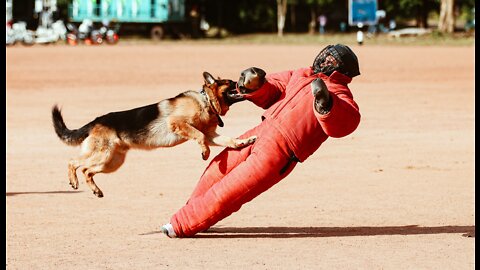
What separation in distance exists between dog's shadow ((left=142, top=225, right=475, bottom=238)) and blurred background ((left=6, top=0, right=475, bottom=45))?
37.3 m

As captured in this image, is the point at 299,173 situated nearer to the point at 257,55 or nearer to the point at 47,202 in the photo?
the point at 47,202

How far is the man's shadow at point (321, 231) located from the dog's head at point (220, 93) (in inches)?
39.9

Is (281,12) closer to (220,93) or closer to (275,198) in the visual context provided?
(275,198)

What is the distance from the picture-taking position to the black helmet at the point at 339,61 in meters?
9.19

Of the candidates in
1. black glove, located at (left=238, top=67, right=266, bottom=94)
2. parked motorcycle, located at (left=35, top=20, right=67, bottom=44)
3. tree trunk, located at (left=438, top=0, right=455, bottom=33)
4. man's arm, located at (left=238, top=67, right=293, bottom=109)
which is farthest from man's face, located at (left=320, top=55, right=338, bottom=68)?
tree trunk, located at (left=438, top=0, right=455, bottom=33)

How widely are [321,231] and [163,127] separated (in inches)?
60.8

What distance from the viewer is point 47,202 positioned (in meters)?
11.9

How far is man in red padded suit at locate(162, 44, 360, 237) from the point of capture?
29.8 feet

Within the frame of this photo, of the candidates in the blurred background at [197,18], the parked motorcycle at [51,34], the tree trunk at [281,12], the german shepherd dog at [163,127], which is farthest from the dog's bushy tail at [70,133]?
the tree trunk at [281,12]

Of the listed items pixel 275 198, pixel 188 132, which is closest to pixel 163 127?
pixel 188 132

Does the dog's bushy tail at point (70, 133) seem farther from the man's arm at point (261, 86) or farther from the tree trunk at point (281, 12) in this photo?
the tree trunk at point (281, 12)

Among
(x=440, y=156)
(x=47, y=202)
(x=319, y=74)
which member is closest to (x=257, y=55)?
(x=440, y=156)

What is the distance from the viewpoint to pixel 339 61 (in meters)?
9.20

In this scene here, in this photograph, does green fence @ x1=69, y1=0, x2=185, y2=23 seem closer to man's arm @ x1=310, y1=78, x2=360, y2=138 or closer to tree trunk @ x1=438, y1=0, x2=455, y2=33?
tree trunk @ x1=438, y1=0, x2=455, y2=33
